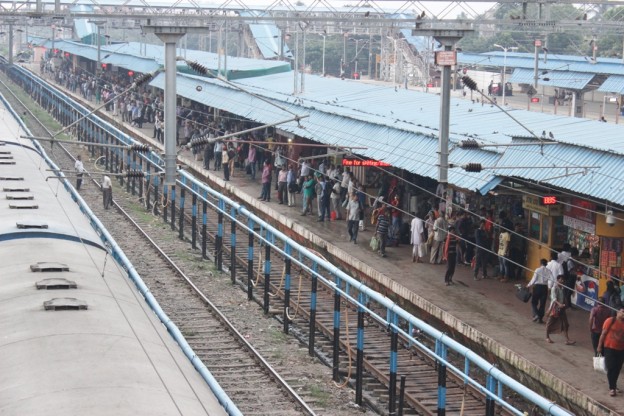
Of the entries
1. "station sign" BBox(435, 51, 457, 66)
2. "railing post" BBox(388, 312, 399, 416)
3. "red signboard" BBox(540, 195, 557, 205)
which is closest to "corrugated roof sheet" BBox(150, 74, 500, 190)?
"red signboard" BBox(540, 195, 557, 205)

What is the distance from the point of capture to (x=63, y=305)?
28.4 ft

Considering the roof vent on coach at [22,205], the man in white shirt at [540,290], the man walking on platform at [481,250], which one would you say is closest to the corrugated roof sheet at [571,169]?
the man in white shirt at [540,290]

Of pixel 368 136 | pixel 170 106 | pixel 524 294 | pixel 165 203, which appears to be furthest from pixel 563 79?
pixel 170 106

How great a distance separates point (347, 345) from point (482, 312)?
296 cm

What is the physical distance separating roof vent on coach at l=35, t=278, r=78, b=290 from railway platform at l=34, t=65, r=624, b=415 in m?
6.19

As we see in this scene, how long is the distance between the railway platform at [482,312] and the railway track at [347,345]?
71 cm

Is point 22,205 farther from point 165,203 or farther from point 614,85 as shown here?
point 614,85

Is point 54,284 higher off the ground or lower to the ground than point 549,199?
higher

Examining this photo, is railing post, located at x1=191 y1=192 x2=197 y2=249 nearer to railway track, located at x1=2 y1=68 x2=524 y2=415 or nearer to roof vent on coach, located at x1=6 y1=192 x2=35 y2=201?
railway track, located at x1=2 y1=68 x2=524 y2=415

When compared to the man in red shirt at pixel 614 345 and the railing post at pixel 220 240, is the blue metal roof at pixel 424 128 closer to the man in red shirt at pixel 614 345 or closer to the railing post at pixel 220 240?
the man in red shirt at pixel 614 345

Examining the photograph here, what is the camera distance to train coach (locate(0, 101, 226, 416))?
269 inches

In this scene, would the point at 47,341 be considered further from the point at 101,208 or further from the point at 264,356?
the point at 101,208

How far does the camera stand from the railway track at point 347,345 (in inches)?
534

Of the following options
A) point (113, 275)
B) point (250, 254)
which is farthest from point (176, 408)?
point (250, 254)
